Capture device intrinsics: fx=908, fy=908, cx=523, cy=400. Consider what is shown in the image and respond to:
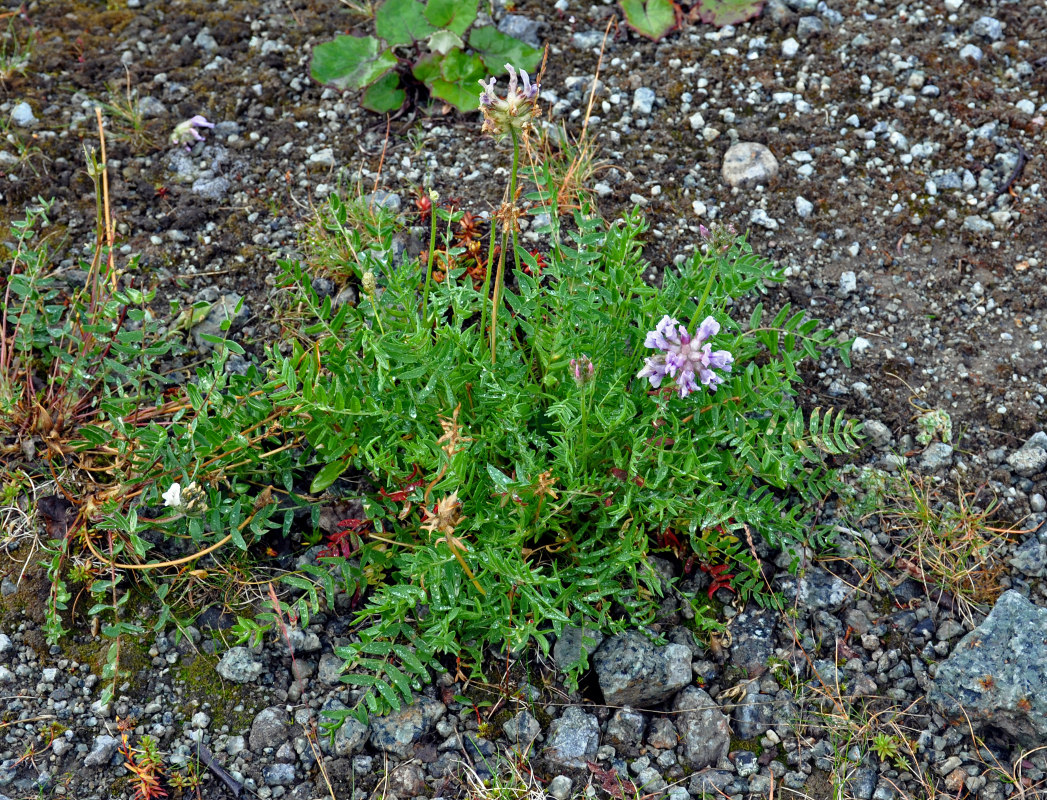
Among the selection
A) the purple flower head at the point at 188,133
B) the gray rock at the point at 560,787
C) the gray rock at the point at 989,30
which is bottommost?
the gray rock at the point at 560,787

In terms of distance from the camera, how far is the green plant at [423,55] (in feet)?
13.0

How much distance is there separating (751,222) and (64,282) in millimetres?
2700

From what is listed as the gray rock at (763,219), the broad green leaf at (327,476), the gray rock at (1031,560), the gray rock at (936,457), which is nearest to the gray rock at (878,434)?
the gray rock at (936,457)

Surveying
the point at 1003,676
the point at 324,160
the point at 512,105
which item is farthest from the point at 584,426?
the point at 324,160

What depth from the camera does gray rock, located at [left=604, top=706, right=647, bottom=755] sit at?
8.64 ft

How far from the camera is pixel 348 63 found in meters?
4.03

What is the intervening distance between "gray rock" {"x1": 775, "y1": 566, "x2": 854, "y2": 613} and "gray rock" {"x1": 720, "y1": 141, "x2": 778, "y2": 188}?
1.67 meters

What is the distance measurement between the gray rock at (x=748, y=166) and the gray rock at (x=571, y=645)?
200 cm

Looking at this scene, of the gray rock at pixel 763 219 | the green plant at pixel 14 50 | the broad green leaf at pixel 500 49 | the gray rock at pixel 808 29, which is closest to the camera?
the gray rock at pixel 763 219

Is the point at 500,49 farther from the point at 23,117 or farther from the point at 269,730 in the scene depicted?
the point at 269,730

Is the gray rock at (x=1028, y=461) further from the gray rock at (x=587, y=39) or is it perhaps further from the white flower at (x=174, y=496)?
the white flower at (x=174, y=496)

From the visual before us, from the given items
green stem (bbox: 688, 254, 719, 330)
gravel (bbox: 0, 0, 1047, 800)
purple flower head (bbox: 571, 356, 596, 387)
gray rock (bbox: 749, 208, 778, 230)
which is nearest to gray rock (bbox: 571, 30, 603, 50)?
gravel (bbox: 0, 0, 1047, 800)

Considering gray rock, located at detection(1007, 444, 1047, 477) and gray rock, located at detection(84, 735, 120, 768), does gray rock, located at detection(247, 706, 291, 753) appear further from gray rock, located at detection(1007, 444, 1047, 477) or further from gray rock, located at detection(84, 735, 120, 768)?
gray rock, located at detection(1007, 444, 1047, 477)

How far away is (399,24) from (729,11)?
1.55m
